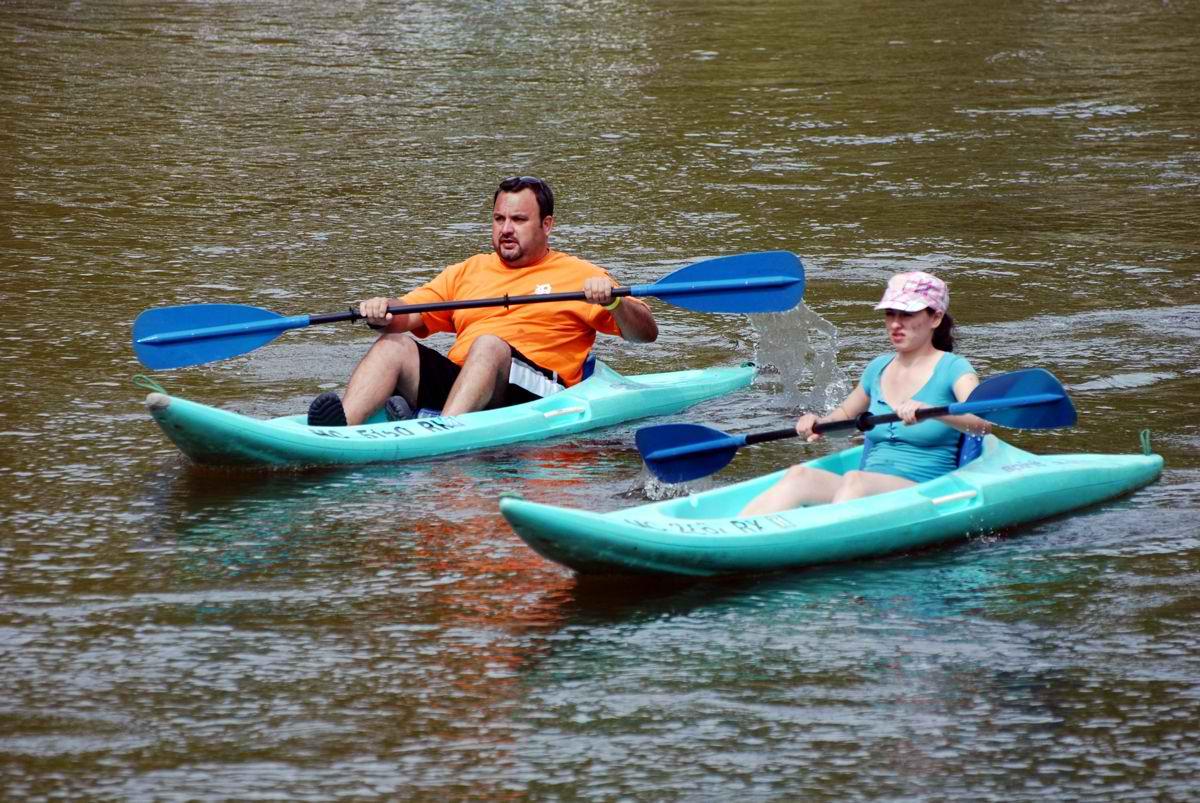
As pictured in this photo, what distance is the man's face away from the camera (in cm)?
721

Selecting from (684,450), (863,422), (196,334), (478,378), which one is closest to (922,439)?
(863,422)

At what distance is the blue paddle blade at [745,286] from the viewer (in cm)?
721

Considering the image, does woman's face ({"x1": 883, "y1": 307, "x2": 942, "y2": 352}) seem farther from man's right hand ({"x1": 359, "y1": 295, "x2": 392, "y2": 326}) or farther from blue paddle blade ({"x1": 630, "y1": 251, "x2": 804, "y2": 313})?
man's right hand ({"x1": 359, "y1": 295, "x2": 392, "y2": 326})

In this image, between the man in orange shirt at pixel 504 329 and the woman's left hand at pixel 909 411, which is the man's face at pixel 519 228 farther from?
the woman's left hand at pixel 909 411

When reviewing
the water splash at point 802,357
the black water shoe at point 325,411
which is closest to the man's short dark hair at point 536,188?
the black water shoe at point 325,411

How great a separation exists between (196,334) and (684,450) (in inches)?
85.1

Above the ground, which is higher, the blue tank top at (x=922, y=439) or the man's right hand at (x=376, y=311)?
the man's right hand at (x=376, y=311)

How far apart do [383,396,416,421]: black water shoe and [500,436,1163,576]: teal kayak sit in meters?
1.65

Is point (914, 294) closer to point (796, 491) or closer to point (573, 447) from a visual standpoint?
point (796, 491)

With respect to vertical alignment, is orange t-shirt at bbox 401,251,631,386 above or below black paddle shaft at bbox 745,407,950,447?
above

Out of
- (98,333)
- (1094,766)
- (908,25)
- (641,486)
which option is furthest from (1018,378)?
(908,25)

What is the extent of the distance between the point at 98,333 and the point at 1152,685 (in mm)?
5585

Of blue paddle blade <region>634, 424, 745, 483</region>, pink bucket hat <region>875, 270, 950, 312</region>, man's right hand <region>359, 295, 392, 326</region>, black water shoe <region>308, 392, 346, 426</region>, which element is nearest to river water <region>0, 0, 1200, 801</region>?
black water shoe <region>308, 392, 346, 426</region>

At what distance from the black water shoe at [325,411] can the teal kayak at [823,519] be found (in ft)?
5.24
